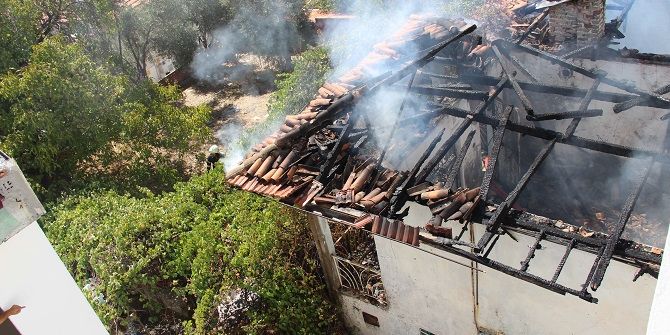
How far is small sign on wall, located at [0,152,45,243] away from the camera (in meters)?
4.59

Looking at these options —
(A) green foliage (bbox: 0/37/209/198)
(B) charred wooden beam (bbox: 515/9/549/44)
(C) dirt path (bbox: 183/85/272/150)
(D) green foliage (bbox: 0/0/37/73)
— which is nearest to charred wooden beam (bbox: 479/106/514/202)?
(B) charred wooden beam (bbox: 515/9/549/44)

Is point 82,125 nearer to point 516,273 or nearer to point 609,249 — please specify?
point 516,273

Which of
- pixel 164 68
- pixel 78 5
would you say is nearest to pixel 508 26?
pixel 78 5

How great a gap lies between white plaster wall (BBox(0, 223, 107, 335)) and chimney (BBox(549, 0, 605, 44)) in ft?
28.7

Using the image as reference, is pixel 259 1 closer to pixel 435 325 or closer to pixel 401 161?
pixel 401 161

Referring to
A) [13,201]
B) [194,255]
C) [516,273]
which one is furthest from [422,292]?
[13,201]

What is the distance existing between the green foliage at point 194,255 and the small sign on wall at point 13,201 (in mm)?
4544

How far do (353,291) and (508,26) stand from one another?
6.20m

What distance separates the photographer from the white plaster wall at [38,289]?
4.80 metres

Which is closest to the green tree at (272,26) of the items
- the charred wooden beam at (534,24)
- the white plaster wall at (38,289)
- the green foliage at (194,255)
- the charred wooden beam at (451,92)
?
the green foliage at (194,255)

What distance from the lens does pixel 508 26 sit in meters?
10.4

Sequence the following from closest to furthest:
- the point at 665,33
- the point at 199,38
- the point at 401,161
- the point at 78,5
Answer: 1. the point at 401,161
2. the point at 665,33
3. the point at 78,5
4. the point at 199,38

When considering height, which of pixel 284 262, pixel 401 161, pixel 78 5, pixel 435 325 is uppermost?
pixel 78 5

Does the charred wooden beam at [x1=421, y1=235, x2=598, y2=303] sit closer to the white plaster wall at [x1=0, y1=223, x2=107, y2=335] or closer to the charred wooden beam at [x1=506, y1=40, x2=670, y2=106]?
the charred wooden beam at [x1=506, y1=40, x2=670, y2=106]
